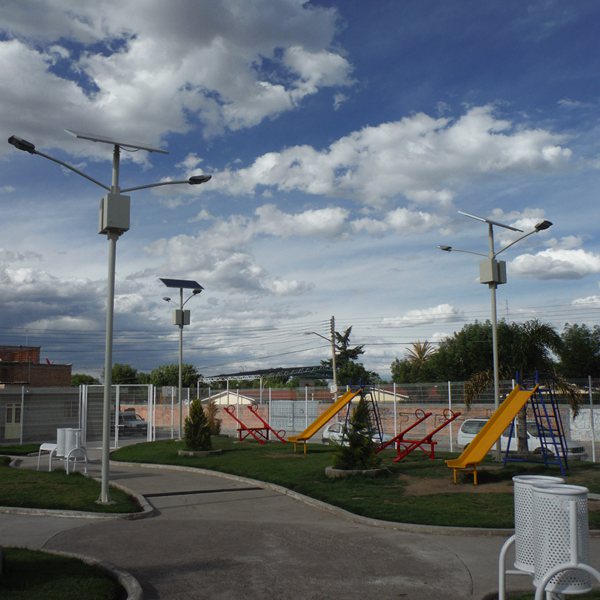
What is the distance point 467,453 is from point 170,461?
8.96 metres

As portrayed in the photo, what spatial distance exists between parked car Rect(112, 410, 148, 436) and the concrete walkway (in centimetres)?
2387

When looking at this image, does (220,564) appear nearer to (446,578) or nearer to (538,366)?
(446,578)

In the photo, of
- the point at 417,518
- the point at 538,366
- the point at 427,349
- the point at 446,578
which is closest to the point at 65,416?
the point at 538,366

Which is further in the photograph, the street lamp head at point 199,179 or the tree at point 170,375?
the tree at point 170,375

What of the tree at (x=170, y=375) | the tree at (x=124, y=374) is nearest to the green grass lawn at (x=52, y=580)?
the tree at (x=170, y=375)

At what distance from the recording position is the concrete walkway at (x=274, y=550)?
7242 millimetres

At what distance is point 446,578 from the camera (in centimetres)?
765

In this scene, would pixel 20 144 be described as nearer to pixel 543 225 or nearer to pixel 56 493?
pixel 56 493

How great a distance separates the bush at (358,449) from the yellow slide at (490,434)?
1.77m

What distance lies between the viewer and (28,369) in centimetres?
5453

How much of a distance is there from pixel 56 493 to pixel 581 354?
48368 mm

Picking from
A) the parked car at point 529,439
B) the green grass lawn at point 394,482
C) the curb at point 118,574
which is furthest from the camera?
the parked car at point 529,439

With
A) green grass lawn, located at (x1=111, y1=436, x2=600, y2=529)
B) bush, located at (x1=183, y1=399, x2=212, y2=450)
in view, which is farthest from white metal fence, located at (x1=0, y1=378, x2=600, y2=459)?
bush, located at (x1=183, y1=399, x2=212, y2=450)

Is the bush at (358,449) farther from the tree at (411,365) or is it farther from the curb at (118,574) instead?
the tree at (411,365)
